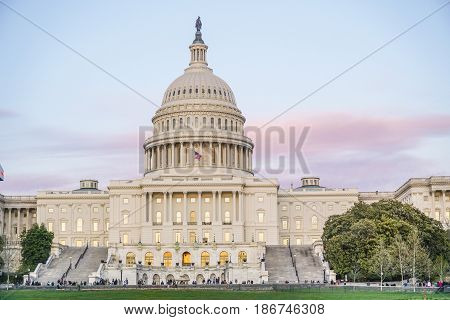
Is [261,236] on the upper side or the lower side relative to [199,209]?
lower

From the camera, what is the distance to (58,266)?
111812 mm

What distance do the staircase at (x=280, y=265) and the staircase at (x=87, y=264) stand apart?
71.4 feet

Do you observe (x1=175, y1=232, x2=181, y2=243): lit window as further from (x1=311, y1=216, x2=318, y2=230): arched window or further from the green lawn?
the green lawn

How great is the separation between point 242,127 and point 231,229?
28.7 m

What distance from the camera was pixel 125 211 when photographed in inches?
5492

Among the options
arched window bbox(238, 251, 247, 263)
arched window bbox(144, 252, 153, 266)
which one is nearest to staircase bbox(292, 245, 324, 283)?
arched window bbox(238, 251, 247, 263)

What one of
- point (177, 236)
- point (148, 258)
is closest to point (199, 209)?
point (177, 236)

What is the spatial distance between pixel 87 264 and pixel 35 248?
8.49 meters

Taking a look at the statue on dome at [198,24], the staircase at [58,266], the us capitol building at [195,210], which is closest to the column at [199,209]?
the us capitol building at [195,210]

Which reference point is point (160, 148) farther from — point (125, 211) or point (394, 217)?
point (394, 217)

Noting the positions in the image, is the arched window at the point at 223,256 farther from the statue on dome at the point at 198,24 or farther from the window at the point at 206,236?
the statue on dome at the point at 198,24

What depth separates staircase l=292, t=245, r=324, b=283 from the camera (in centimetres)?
10325

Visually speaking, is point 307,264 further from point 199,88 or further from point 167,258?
point 199,88
